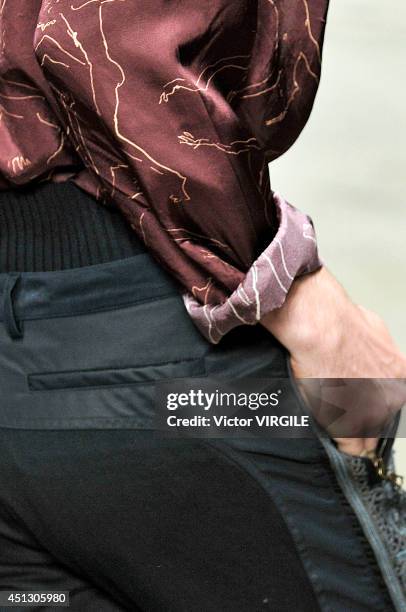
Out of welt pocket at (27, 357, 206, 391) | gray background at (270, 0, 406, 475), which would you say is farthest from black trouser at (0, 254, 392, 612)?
gray background at (270, 0, 406, 475)

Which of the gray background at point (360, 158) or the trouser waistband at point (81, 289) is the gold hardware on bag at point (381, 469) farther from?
the gray background at point (360, 158)

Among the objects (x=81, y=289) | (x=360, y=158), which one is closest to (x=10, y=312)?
(x=81, y=289)

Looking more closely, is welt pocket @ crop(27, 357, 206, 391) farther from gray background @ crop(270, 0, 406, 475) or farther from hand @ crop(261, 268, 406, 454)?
gray background @ crop(270, 0, 406, 475)

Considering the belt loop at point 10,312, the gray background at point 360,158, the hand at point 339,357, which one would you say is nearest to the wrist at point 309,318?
the hand at point 339,357

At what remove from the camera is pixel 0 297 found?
2.50 ft

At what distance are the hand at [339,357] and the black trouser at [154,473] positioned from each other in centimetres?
2

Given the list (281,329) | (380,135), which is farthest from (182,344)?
(380,135)

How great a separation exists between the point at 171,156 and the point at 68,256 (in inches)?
4.7

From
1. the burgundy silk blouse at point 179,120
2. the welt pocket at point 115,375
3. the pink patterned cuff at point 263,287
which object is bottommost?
the welt pocket at point 115,375

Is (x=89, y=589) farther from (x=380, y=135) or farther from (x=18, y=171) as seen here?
(x=380, y=135)

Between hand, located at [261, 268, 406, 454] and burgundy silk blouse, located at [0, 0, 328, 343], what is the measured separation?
2 centimetres

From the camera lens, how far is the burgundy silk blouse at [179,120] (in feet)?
2.17

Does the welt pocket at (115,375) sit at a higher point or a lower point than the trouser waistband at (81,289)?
lower

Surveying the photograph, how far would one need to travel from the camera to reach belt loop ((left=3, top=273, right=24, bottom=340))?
75 centimetres
